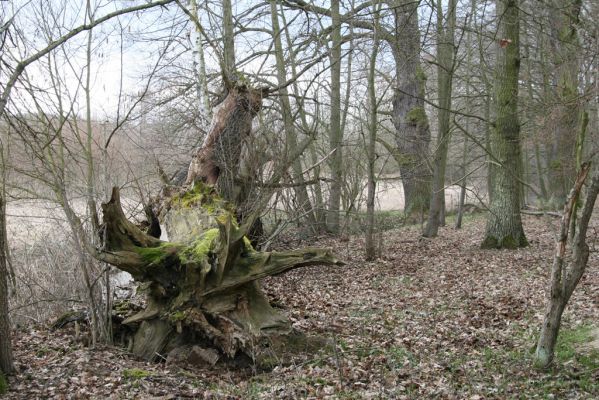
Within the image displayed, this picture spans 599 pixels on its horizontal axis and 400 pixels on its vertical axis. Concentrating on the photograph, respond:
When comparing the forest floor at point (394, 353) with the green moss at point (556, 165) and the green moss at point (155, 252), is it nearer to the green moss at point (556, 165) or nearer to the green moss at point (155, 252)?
the green moss at point (155, 252)

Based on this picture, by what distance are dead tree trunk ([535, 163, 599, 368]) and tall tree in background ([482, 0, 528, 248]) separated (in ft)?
23.9

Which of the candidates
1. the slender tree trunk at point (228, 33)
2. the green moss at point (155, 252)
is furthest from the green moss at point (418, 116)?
the green moss at point (155, 252)

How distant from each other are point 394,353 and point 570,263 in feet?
7.43

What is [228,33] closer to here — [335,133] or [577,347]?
[335,133]

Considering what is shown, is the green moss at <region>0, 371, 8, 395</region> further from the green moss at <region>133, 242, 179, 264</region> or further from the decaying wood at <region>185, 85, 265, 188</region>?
the decaying wood at <region>185, 85, 265, 188</region>

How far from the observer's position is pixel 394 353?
6.46 m

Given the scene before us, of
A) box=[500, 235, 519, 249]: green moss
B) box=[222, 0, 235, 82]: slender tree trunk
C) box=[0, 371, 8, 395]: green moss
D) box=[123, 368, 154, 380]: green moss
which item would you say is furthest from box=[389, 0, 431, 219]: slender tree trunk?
box=[0, 371, 8, 395]: green moss

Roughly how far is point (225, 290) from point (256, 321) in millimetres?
539

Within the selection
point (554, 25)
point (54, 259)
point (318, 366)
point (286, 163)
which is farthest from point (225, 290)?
point (554, 25)

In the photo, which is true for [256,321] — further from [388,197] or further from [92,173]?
[388,197]

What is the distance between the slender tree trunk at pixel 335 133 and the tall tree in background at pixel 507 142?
4.08m

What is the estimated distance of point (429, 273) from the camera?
10.8 metres

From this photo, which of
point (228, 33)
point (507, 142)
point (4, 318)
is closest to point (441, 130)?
point (507, 142)

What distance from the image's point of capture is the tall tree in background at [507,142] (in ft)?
40.2
